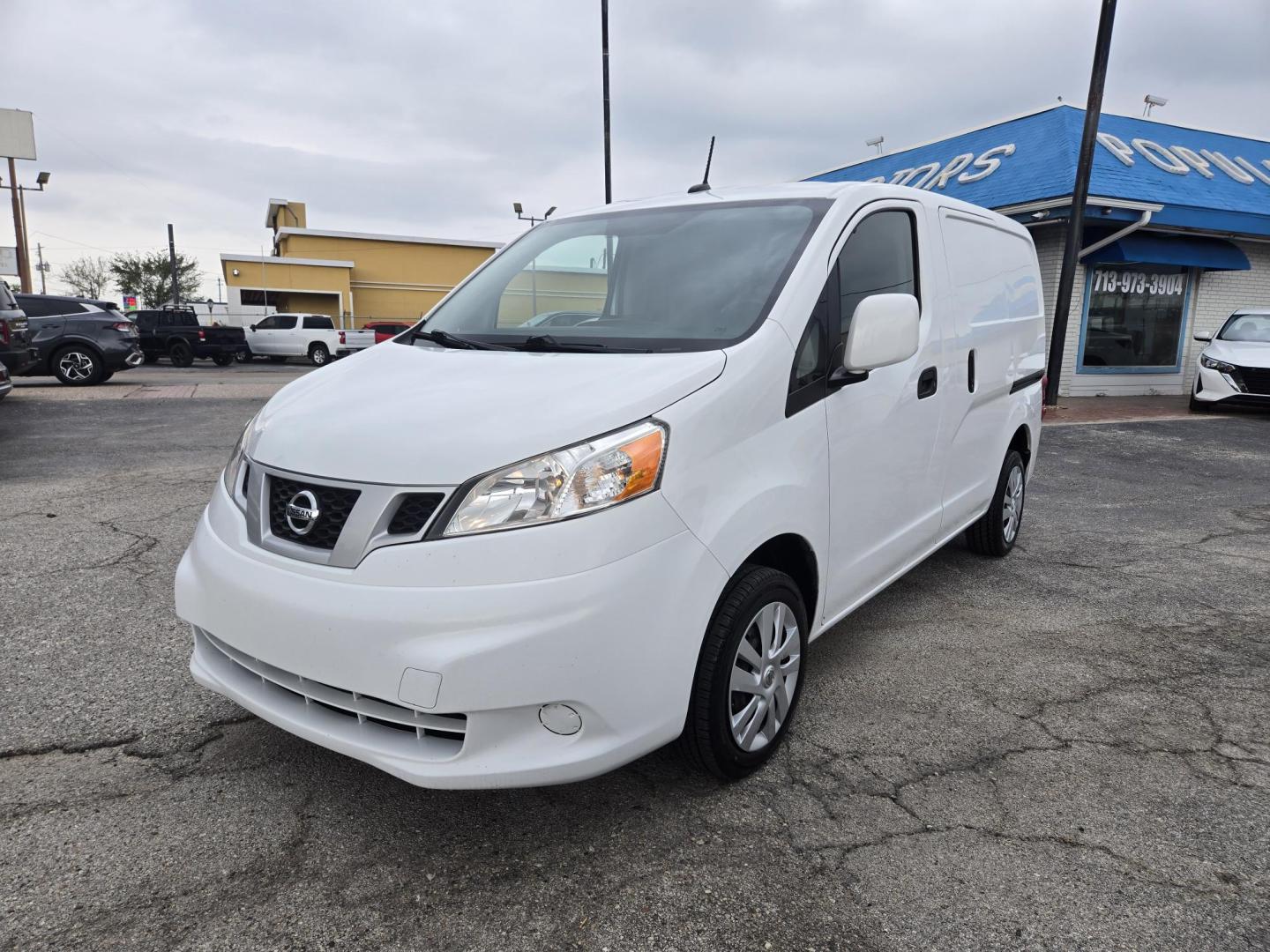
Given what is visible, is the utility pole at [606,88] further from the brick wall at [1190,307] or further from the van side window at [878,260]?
the van side window at [878,260]

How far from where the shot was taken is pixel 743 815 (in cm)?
246

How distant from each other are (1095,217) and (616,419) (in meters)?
13.7

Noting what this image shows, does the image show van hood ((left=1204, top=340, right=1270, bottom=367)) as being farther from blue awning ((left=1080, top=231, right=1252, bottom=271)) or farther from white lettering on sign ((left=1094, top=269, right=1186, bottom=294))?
white lettering on sign ((left=1094, top=269, right=1186, bottom=294))

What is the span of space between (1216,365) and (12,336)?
54.6 ft

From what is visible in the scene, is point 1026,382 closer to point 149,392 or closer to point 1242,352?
point 1242,352

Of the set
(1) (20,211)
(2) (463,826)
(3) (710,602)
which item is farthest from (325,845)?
(1) (20,211)

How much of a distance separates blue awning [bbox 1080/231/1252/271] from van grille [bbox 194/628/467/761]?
49.5 feet

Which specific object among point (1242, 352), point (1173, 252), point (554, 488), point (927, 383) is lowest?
point (1242, 352)

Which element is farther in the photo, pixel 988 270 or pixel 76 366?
pixel 76 366

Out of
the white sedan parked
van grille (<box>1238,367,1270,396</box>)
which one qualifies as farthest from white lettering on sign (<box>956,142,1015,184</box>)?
van grille (<box>1238,367,1270,396</box>)

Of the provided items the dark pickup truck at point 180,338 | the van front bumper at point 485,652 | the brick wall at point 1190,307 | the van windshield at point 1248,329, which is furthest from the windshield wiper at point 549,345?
the dark pickup truck at point 180,338

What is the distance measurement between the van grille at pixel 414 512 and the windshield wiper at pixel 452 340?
92 centimetres

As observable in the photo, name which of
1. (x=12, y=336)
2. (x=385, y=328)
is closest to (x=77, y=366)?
(x=12, y=336)

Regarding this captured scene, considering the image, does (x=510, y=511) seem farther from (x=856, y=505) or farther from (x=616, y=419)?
(x=856, y=505)
